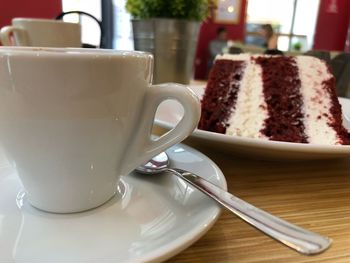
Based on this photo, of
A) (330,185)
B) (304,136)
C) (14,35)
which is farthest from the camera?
(14,35)

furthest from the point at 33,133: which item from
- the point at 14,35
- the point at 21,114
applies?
the point at 14,35

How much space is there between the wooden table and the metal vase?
61 cm

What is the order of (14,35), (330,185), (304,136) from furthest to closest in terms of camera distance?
(14,35)
(304,136)
(330,185)

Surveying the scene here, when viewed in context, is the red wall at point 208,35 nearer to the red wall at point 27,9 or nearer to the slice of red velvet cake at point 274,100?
the red wall at point 27,9

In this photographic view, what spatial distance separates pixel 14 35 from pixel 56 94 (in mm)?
822

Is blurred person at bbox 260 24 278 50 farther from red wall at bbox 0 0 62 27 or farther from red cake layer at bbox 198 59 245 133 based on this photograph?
red cake layer at bbox 198 59 245 133

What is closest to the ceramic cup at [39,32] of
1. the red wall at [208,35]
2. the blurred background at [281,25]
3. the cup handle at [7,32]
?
the cup handle at [7,32]

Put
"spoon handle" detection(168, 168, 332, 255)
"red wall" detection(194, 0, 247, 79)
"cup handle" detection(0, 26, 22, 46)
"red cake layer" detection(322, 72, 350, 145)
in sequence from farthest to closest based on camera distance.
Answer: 1. "red wall" detection(194, 0, 247, 79)
2. "cup handle" detection(0, 26, 22, 46)
3. "red cake layer" detection(322, 72, 350, 145)
4. "spoon handle" detection(168, 168, 332, 255)

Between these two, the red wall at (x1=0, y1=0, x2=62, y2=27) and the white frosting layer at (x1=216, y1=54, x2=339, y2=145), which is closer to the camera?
the white frosting layer at (x1=216, y1=54, x2=339, y2=145)

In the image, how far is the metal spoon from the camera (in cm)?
23

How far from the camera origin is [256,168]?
1.64 ft

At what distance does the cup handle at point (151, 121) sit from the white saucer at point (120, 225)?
0.04 meters

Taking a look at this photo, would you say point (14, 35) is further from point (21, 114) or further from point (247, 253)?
point (247, 253)

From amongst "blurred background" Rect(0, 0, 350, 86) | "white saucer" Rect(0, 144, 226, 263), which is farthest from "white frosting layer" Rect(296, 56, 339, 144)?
"blurred background" Rect(0, 0, 350, 86)
